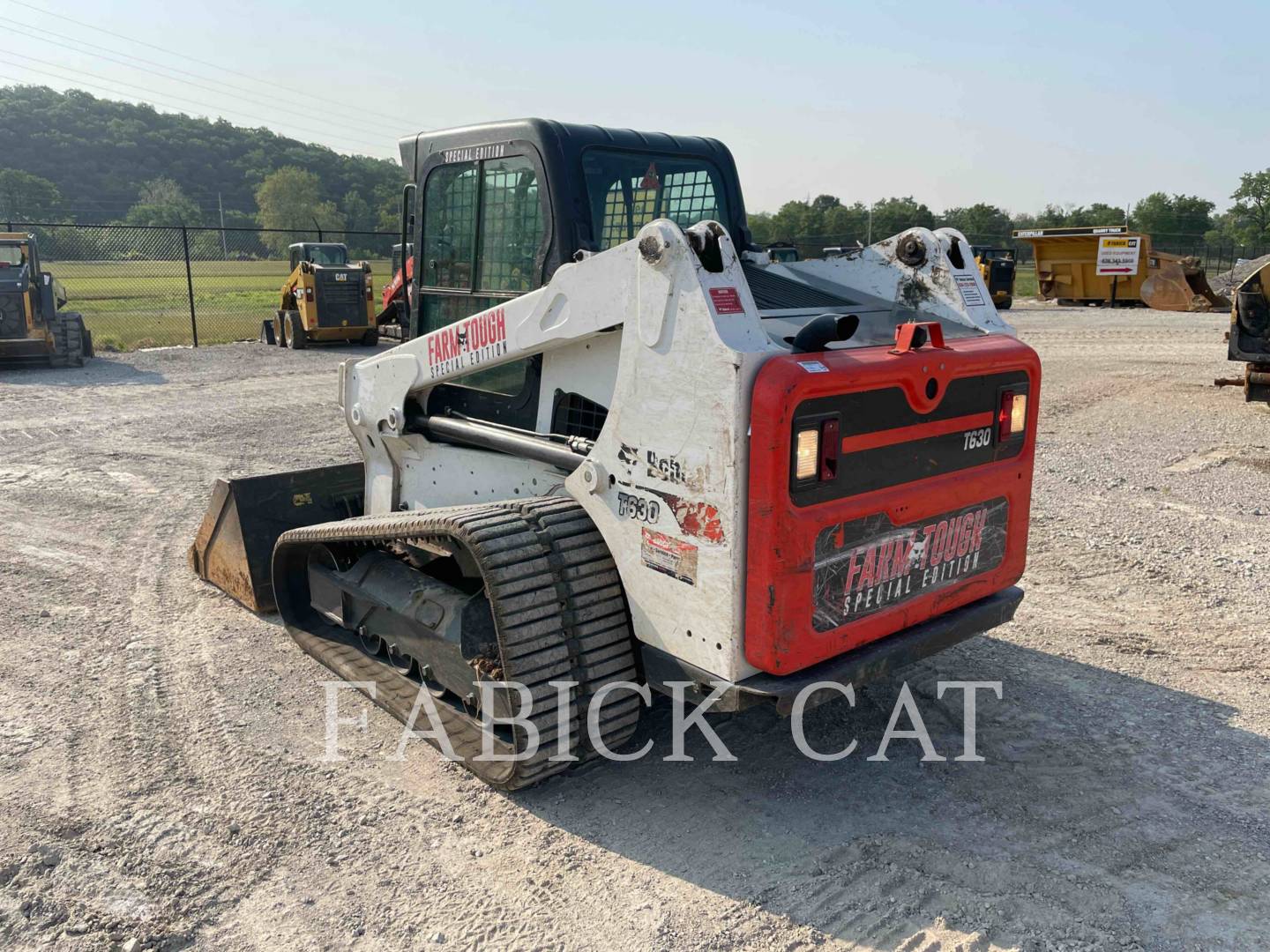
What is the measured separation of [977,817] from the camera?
3367 millimetres

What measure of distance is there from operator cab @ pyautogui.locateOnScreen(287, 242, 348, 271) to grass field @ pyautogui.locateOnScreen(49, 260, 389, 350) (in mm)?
2335

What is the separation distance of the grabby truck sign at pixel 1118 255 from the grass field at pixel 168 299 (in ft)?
66.5

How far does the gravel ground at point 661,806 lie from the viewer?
9.39 ft

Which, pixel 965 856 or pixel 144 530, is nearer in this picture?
pixel 965 856

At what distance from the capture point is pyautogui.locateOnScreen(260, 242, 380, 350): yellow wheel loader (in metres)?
17.7

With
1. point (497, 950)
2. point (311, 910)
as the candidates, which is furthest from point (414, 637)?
point (497, 950)

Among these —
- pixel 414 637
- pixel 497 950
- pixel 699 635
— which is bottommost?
pixel 497 950

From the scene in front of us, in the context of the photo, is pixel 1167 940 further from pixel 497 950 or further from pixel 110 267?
pixel 110 267

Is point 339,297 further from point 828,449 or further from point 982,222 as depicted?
point 982,222

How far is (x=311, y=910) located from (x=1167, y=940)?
7.99 feet

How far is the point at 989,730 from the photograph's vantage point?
4008 mm

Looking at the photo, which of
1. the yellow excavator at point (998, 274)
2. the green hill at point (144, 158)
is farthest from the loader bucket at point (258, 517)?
the green hill at point (144, 158)

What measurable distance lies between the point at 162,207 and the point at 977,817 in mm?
50789

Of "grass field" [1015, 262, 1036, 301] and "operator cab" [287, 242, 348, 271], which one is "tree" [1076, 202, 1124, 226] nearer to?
"grass field" [1015, 262, 1036, 301]
